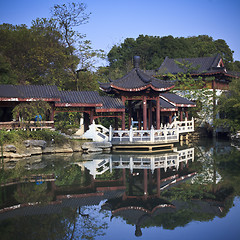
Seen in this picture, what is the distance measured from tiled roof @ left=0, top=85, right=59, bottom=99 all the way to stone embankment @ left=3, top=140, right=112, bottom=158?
2.58 metres

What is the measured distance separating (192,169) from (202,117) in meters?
18.0

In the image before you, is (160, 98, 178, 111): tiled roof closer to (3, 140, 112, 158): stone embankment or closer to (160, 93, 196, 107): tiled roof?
(160, 93, 196, 107): tiled roof

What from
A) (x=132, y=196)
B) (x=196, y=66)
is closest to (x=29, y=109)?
(x=132, y=196)

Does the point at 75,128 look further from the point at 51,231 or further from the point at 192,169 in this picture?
the point at 51,231

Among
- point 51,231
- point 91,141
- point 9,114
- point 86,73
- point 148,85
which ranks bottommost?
point 51,231

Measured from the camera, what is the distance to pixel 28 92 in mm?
18906

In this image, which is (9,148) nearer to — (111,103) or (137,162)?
(137,162)

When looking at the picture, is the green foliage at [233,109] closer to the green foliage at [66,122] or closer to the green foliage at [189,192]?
the green foliage at [66,122]

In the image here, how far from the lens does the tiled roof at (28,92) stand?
18194 millimetres

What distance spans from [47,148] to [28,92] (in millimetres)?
3281

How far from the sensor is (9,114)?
20391mm

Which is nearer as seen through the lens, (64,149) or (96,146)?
(64,149)

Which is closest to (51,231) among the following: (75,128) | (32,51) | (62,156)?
(62,156)

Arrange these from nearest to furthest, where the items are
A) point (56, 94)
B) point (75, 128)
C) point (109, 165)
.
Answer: point (109, 165)
point (56, 94)
point (75, 128)
